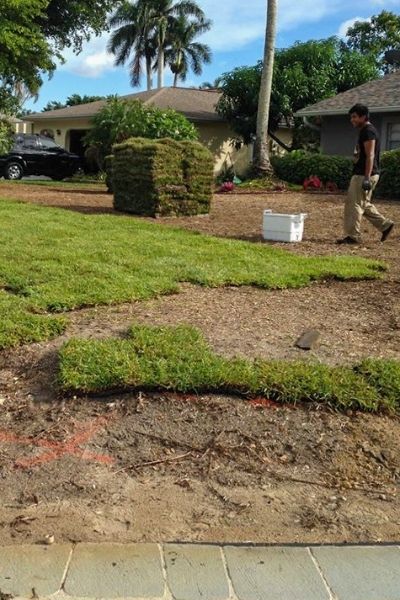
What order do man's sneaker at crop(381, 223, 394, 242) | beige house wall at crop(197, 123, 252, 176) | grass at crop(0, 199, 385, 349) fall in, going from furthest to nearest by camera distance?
1. beige house wall at crop(197, 123, 252, 176)
2. man's sneaker at crop(381, 223, 394, 242)
3. grass at crop(0, 199, 385, 349)

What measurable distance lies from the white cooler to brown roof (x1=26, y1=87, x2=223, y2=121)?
1956cm

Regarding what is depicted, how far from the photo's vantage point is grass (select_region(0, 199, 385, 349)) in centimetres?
559

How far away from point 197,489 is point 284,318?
8.00ft

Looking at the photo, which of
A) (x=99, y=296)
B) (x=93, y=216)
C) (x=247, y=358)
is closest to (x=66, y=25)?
(x=93, y=216)

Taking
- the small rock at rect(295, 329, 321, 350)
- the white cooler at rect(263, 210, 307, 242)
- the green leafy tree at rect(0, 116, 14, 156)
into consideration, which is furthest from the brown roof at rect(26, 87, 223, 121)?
the small rock at rect(295, 329, 321, 350)

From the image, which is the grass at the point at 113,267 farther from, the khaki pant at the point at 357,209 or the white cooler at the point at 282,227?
the khaki pant at the point at 357,209

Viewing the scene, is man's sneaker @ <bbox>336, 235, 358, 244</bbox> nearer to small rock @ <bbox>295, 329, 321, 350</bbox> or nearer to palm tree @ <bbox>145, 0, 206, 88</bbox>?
small rock @ <bbox>295, 329, 321, 350</bbox>

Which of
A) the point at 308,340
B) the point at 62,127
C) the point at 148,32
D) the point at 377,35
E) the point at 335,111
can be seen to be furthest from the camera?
the point at 148,32

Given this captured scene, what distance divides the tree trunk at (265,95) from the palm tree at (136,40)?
112ft

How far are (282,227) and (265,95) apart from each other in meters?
Result: 13.2

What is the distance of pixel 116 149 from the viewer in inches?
494

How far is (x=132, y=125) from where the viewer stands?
17828 mm

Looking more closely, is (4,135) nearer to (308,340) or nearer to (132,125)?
(132,125)

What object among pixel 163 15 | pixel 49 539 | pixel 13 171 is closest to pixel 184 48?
pixel 163 15
